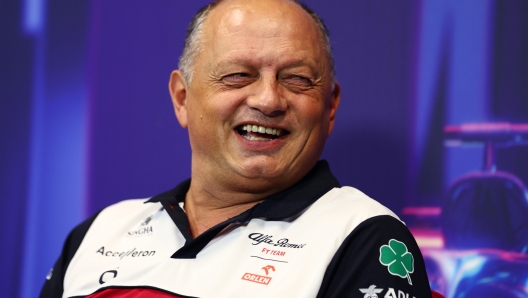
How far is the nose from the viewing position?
164 centimetres

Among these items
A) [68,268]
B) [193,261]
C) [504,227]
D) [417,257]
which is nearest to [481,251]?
[504,227]

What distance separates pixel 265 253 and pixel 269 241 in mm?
42

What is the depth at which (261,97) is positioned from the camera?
1651mm

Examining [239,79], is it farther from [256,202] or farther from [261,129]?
[256,202]

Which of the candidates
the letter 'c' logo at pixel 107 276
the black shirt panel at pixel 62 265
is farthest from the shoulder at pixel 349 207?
the black shirt panel at pixel 62 265

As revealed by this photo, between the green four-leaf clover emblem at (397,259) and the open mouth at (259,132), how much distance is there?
44 centimetres

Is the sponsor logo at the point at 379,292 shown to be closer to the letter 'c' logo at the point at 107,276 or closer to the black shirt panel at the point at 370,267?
the black shirt panel at the point at 370,267

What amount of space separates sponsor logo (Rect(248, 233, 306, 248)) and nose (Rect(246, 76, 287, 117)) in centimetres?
32

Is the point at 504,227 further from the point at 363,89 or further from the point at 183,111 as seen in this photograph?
the point at 183,111

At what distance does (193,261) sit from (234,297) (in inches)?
8.1

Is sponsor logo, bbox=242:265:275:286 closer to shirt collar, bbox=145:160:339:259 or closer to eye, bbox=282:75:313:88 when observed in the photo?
shirt collar, bbox=145:160:339:259

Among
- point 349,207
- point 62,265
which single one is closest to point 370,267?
point 349,207

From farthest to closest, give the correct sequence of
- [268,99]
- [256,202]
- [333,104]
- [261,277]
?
1. [333,104]
2. [256,202]
3. [268,99]
4. [261,277]

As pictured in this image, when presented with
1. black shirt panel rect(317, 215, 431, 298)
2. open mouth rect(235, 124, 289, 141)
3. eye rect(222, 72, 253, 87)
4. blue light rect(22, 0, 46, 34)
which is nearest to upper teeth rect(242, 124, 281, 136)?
open mouth rect(235, 124, 289, 141)
